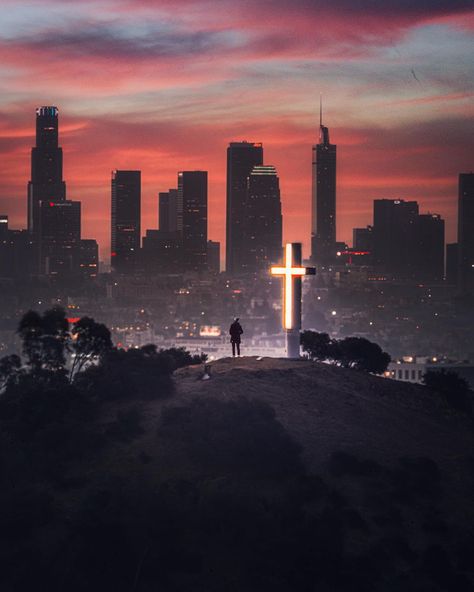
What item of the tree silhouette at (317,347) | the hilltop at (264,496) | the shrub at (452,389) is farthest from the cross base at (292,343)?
the tree silhouette at (317,347)

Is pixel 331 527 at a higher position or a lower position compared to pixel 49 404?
lower

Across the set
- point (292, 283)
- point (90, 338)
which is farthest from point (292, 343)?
point (90, 338)

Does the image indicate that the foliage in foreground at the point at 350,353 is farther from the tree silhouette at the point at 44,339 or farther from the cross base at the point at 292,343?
the tree silhouette at the point at 44,339

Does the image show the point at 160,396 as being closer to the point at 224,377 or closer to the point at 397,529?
the point at 224,377

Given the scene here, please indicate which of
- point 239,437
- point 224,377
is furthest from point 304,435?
point 224,377

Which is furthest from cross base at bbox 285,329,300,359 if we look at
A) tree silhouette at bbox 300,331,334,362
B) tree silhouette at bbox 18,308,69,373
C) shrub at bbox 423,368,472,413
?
tree silhouette at bbox 18,308,69,373

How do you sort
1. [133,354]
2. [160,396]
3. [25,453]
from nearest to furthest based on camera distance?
[25,453] < [160,396] < [133,354]

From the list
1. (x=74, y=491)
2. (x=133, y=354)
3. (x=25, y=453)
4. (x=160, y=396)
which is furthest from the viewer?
(x=133, y=354)

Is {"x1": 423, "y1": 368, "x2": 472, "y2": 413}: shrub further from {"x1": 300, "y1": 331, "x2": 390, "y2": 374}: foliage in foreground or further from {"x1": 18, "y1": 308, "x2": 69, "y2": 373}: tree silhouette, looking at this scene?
{"x1": 18, "y1": 308, "x2": 69, "y2": 373}: tree silhouette

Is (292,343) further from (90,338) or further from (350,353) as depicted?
(90,338)
